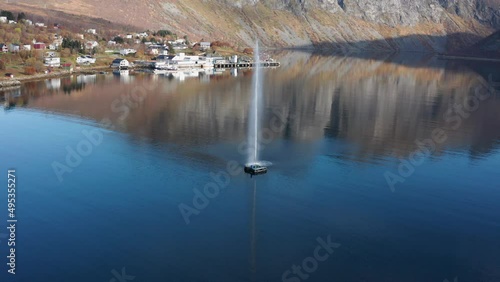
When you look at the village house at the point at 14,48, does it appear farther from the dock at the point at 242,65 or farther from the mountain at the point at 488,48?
the mountain at the point at 488,48

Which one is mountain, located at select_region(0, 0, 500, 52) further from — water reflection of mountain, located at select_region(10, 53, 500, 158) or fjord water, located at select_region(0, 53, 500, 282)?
fjord water, located at select_region(0, 53, 500, 282)

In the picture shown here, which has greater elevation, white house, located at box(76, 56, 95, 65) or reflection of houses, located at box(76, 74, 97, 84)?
white house, located at box(76, 56, 95, 65)

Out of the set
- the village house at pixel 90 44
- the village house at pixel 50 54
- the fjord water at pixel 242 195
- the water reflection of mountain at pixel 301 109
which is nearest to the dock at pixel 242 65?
the water reflection of mountain at pixel 301 109

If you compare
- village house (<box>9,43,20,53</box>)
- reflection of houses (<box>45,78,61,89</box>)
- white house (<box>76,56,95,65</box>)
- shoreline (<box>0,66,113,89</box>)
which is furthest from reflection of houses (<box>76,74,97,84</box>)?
village house (<box>9,43,20,53</box>)

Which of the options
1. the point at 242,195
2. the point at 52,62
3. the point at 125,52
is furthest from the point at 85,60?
the point at 242,195

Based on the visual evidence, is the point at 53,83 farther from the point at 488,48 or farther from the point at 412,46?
the point at 412,46

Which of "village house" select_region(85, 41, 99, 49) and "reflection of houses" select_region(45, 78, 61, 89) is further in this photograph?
"village house" select_region(85, 41, 99, 49)

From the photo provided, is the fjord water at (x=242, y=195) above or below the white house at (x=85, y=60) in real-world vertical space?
below
